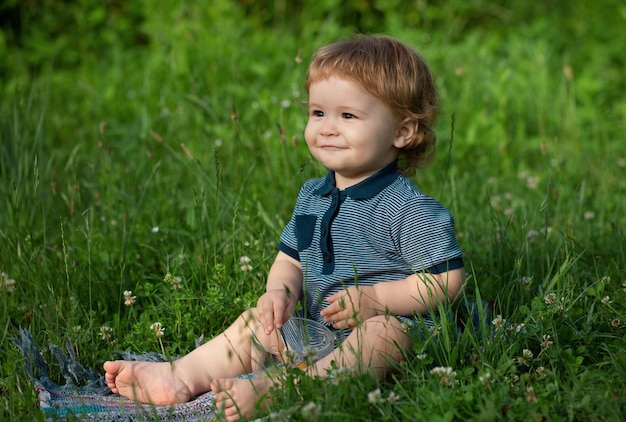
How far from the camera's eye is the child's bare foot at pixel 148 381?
2.56m

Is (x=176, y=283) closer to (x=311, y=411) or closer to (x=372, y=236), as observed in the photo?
(x=372, y=236)

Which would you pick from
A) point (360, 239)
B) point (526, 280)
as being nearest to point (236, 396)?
point (360, 239)

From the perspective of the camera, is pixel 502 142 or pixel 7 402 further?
pixel 502 142

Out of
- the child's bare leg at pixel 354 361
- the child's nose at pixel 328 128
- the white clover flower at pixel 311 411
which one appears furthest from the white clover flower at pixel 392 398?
the child's nose at pixel 328 128

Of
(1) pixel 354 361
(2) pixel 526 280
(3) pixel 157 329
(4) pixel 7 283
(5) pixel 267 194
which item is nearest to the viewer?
(1) pixel 354 361

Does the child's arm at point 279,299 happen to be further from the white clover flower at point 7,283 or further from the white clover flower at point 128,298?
the white clover flower at point 7,283

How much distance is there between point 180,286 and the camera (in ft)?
9.91

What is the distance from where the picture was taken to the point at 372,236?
267 centimetres

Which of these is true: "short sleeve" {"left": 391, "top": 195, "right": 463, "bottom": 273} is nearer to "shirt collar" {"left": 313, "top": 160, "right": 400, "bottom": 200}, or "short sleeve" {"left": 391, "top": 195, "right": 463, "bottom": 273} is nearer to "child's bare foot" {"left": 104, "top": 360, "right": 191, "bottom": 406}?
"shirt collar" {"left": 313, "top": 160, "right": 400, "bottom": 200}

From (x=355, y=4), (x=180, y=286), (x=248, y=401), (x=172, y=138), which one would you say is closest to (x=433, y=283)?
(x=248, y=401)

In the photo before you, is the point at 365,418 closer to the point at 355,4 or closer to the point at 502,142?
the point at 502,142

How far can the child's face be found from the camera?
2666 mm

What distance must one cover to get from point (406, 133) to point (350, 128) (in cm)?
21

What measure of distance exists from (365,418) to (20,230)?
183 cm
